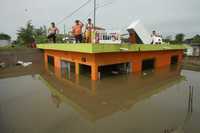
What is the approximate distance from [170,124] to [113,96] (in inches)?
77.7

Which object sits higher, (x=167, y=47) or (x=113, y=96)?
(x=167, y=47)

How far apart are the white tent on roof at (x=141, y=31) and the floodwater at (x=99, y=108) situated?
5035 millimetres

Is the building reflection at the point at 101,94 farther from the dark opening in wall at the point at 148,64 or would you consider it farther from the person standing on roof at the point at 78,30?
the dark opening in wall at the point at 148,64

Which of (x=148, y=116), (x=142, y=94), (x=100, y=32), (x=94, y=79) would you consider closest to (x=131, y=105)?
(x=148, y=116)

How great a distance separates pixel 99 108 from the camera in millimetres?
3891

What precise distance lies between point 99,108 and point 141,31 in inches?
312

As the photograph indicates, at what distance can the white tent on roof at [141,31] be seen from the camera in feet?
33.2

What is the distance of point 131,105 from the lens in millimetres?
4098

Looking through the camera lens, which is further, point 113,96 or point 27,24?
point 27,24

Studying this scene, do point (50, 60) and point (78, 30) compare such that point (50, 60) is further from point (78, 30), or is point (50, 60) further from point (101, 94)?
point (101, 94)

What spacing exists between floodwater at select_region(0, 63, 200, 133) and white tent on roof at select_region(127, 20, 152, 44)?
5.03 m

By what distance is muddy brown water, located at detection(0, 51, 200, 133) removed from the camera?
2961mm

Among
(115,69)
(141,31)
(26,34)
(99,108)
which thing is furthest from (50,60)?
(26,34)

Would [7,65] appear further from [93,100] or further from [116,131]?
[116,131]
